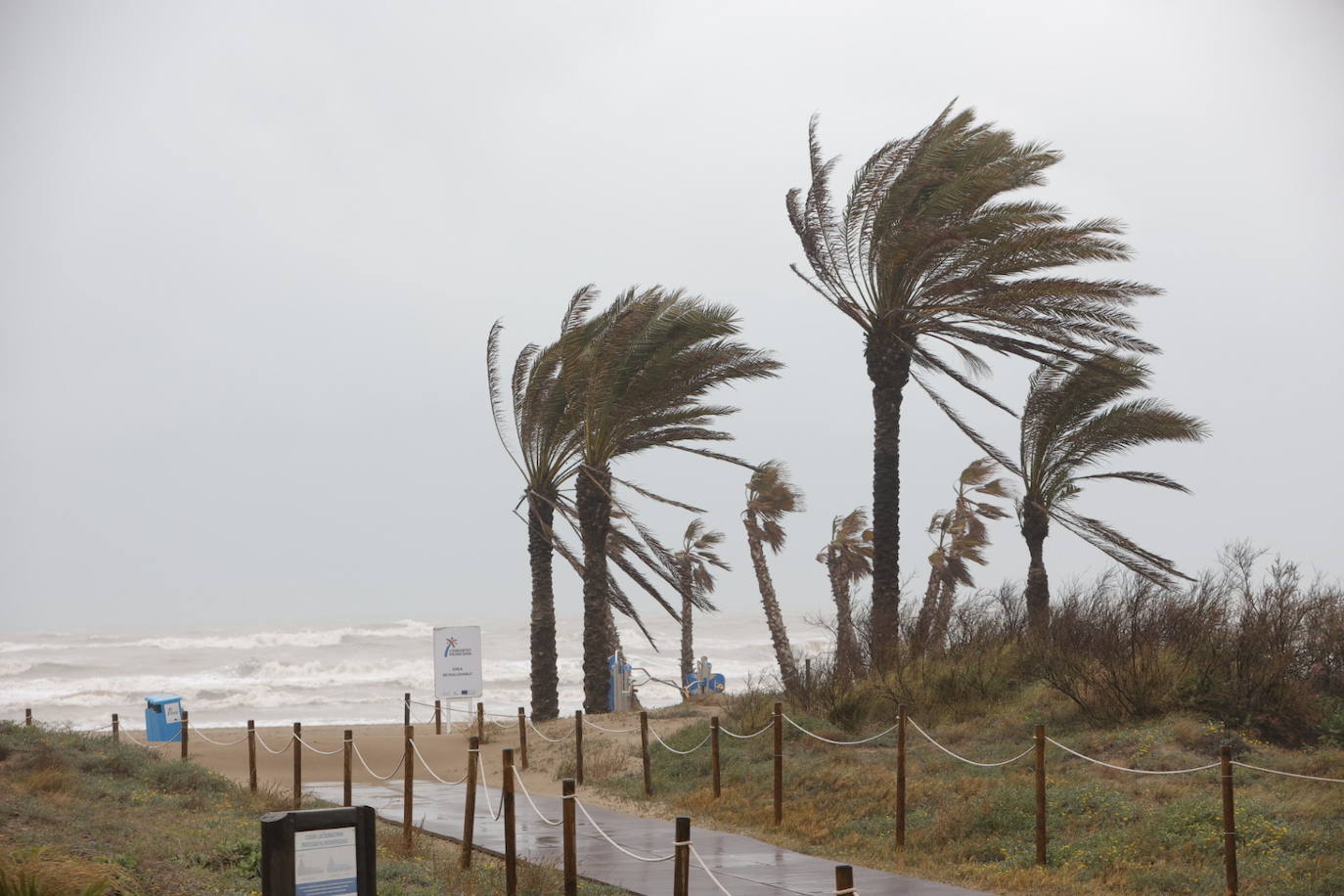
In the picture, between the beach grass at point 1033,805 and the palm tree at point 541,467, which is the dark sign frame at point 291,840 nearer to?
the beach grass at point 1033,805

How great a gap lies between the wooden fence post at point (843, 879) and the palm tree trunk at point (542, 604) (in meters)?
19.8

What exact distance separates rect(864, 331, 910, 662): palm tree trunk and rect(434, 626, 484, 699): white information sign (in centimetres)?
1055

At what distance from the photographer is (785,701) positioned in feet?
61.2

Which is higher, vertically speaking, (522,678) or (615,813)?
(615,813)

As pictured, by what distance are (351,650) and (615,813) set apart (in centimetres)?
6069

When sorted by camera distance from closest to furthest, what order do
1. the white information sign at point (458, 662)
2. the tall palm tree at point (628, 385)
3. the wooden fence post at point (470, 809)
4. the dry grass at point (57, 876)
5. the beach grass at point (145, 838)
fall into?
the dry grass at point (57, 876) < the beach grass at point (145, 838) < the wooden fence post at point (470, 809) < the tall palm tree at point (628, 385) < the white information sign at point (458, 662)

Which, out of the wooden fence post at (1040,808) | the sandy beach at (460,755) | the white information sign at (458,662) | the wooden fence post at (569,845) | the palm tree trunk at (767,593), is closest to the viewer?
the wooden fence post at (569,845)

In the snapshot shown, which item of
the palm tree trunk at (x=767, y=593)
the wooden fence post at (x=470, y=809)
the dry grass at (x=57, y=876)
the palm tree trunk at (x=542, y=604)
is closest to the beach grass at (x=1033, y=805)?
the wooden fence post at (x=470, y=809)

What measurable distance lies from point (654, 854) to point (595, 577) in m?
13.8

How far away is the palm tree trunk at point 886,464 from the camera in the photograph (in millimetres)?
20422

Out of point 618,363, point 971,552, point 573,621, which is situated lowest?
point 573,621

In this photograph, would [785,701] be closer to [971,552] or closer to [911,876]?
[911,876]

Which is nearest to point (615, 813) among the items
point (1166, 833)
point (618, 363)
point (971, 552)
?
point (1166, 833)

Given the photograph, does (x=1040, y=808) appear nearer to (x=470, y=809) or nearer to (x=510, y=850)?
(x=510, y=850)
